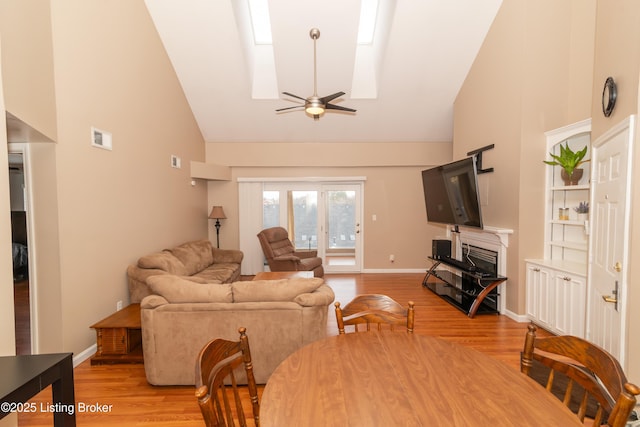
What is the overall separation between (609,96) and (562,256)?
2244mm

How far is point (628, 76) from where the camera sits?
7.41ft

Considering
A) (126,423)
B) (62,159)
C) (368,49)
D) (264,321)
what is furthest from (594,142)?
(62,159)

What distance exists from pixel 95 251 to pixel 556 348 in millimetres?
3921

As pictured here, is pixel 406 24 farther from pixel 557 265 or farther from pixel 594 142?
pixel 557 265

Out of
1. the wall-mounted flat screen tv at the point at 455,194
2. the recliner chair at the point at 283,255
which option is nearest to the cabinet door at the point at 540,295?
the wall-mounted flat screen tv at the point at 455,194

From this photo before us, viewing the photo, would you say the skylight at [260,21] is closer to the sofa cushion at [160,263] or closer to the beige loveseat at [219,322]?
the sofa cushion at [160,263]

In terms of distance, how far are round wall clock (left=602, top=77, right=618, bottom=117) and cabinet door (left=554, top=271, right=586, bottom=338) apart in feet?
5.59

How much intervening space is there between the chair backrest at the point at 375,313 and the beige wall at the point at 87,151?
206 cm

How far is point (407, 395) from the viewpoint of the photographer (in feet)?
3.94

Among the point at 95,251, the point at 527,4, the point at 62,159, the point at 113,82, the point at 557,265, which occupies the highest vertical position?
the point at 527,4

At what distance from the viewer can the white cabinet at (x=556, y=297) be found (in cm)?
332

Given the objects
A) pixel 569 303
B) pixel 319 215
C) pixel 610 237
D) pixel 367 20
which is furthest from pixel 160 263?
pixel 367 20

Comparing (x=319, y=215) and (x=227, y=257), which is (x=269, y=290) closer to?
(x=227, y=257)

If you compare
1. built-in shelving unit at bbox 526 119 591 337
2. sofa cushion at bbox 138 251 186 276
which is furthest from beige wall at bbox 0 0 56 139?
built-in shelving unit at bbox 526 119 591 337
